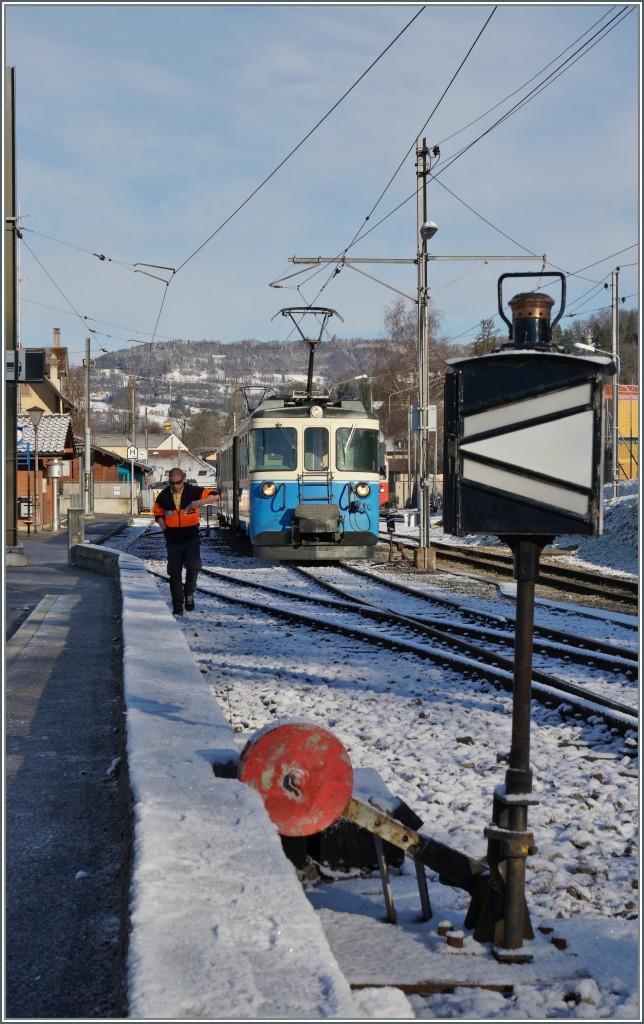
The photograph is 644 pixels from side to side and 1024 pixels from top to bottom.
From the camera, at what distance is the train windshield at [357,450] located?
744 inches

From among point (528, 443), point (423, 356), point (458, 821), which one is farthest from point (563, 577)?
point (528, 443)

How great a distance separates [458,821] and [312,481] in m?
13.9

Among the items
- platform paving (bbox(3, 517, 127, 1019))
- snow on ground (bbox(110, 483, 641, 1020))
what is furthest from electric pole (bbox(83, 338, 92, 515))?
platform paving (bbox(3, 517, 127, 1019))

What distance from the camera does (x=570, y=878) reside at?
425 centimetres

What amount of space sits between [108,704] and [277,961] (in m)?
4.55

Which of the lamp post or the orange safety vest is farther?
the lamp post

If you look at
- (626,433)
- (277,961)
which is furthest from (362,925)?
(626,433)

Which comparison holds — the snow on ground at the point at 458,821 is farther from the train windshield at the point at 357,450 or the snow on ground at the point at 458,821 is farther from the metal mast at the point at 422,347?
the metal mast at the point at 422,347

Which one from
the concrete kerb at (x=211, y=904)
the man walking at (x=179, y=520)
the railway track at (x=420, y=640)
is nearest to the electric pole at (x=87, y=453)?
the railway track at (x=420, y=640)

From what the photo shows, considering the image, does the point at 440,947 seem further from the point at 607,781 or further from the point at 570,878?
the point at 607,781

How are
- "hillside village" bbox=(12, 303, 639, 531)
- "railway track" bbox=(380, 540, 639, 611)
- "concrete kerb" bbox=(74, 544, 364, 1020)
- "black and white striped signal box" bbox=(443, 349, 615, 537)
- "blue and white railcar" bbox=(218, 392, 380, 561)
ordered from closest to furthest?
1. "concrete kerb" bbox=(74, 544, 364, 1020)
2. "black and white striped signal box" bbox=(443, 349, 615, 537)
3. "railway track" bbox=(380, 540, 639, 611)
4. "blue and white railcar" bbox=(218, 392, 380, 561)
5. "hillside village" bbox=(12, 303, 639, 531)

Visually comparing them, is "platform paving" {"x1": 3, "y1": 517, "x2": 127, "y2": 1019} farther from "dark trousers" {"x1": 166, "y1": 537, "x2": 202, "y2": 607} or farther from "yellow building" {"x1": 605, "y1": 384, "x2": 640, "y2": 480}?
"yellow building" {"x1": 605, "y1": 384, "x2": 640, "y2": 480}

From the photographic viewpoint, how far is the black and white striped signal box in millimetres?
3414

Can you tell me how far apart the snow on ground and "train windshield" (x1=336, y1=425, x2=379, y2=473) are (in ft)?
28.5
